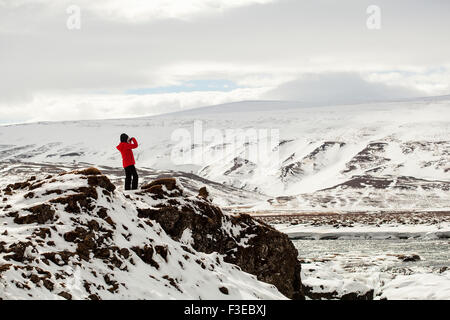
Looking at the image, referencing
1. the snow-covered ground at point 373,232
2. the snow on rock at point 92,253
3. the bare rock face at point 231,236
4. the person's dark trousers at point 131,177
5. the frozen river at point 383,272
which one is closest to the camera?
the snow on rock at point 92,253

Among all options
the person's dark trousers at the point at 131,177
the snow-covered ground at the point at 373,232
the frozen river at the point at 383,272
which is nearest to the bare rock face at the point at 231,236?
the person's dark trousers at the point at 131,177

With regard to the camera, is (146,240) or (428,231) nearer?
(146,240)

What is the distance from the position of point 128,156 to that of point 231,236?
6.05m

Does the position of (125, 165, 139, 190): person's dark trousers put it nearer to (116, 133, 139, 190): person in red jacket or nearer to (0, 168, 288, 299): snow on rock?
(116, 133, 139, 190): person in red jacket

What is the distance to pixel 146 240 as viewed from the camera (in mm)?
17750

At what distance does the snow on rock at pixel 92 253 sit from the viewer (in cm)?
1372

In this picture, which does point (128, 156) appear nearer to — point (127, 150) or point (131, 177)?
point (127, 150)

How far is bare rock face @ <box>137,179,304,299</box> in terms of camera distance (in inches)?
896

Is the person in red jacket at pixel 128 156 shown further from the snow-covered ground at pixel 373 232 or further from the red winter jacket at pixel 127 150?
the snow-covered ground at pixel 373 232

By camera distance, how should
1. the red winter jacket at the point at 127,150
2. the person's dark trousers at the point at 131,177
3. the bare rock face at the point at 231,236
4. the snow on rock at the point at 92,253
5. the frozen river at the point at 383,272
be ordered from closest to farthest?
the snow on rock at the point at 92,253 → the red winter jacket at the point at 127,150 → the bare rock face at the point at 231,236 → the person's dark trousers at the point at 131,177 → the frozen river at the point at 383,272
